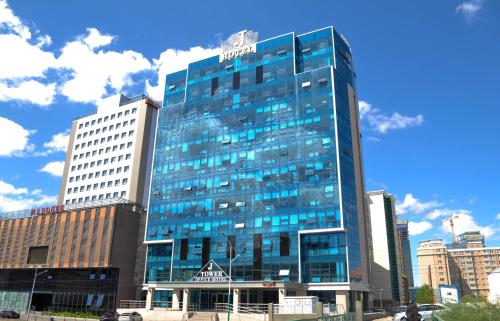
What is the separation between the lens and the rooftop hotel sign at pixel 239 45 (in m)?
84.7

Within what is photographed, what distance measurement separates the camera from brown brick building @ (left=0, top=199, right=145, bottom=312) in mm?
79562

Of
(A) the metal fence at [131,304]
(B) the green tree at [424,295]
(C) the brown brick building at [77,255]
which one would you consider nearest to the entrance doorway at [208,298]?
(A) the metal fence at [131,304]

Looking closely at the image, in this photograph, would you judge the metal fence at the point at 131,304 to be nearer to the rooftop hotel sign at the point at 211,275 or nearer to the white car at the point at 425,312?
the rooftop hotel sign at the point at 211,275

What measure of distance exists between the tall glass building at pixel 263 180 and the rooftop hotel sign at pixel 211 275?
23 centimetres

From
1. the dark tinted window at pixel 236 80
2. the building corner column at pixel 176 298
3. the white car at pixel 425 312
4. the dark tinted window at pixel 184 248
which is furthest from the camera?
the dark tinted window at pixel 236 80

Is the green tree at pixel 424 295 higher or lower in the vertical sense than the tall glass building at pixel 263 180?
lower

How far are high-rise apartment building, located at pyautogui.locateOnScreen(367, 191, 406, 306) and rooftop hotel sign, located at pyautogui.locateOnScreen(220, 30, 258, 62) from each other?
2608 inches

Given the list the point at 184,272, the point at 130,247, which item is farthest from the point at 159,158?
the point at 184,272

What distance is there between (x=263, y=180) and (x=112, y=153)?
48768 millimetres

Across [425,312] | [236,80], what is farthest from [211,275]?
[236,80]

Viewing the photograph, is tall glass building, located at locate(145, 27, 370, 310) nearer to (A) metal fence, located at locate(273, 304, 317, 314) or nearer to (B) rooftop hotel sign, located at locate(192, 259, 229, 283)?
(B) rooftop hotel sign, located at locate(192, 259, 229, 283)

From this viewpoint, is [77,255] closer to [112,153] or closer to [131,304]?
[131,304]

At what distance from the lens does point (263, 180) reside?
72.7 m

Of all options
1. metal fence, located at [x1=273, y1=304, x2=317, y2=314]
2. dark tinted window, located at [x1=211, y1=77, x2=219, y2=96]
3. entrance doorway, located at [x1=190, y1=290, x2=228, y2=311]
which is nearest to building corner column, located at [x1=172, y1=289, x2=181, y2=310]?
entrance doorway, located at [x1=190, y1=290, x2=228, y2=311]
